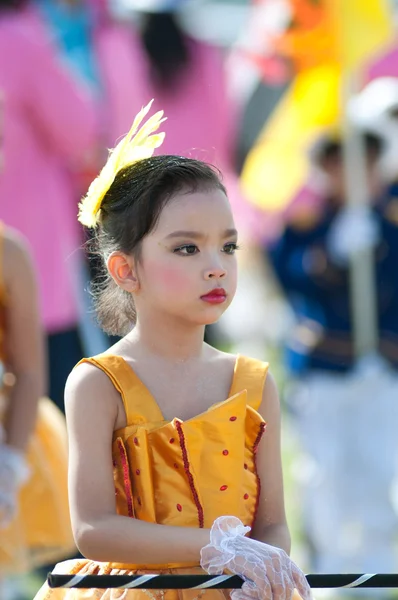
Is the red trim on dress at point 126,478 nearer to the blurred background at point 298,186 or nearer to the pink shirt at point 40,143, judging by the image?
the blurred background at point 298,186

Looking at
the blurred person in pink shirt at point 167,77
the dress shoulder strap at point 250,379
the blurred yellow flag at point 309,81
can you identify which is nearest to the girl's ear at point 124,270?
the dress shoulder strap at point 250,379

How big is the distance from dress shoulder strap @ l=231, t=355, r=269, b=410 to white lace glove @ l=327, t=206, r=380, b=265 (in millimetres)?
3358

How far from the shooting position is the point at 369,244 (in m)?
6.04

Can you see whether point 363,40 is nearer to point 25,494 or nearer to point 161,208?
point 25,494

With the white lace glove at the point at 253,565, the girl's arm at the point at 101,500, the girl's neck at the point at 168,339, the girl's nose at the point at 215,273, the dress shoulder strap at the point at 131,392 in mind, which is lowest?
the white lace glove at the point at 253,565

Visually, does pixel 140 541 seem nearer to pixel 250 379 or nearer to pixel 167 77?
pixel 250 379

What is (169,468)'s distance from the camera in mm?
2477

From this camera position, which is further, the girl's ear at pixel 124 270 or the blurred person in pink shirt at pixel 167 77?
the blurred person in pink shirt at pixel 167 77

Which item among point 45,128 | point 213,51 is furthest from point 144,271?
point 213,51

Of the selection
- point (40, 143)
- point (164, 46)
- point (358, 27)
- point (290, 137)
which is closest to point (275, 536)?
point (40, 143)

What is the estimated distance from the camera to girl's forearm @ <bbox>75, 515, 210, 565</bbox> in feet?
7.77

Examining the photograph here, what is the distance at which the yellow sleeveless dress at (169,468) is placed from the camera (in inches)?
96.7

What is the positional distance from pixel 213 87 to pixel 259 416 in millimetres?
4376

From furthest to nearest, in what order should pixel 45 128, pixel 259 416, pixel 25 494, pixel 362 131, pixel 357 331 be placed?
pixel 362 131 → pixel 357 331 → pixel 45 128 → pixel 25 494 → pixel 259 416
